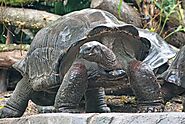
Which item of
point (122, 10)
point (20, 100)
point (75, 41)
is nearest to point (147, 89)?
point (75, 41)

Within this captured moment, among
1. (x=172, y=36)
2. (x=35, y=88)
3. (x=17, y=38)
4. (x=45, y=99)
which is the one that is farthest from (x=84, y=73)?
(x=17, y=38)

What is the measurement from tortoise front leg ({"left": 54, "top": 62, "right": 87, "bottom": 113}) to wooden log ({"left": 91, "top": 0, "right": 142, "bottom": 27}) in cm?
192

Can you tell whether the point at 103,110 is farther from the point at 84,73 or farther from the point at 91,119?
the point at 91,119

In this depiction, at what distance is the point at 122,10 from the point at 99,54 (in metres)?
2.05

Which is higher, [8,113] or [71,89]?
[71,89]

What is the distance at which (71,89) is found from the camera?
2312 millimetres

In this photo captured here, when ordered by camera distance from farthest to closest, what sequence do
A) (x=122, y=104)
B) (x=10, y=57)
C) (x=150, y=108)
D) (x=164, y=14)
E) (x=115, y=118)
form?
(x=164, y=14)
(x=10, y=57)
(x=122, y=104)
(x=150, y=108)
(x=115, y=118)

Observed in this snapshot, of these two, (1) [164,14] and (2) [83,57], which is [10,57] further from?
(2) [83,57]

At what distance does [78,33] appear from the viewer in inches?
98.1

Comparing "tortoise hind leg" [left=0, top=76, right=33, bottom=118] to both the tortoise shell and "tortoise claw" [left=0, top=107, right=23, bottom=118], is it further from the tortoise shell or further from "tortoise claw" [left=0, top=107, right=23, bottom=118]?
the tortoise shell

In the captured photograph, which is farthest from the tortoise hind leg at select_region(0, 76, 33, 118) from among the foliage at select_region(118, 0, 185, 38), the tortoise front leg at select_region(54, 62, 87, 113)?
the foliage at select_region(118, 0, 185, 38)

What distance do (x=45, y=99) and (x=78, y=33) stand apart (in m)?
0.60

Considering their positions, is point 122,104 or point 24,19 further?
point 24,19

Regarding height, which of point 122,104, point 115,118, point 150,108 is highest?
point 115,118
